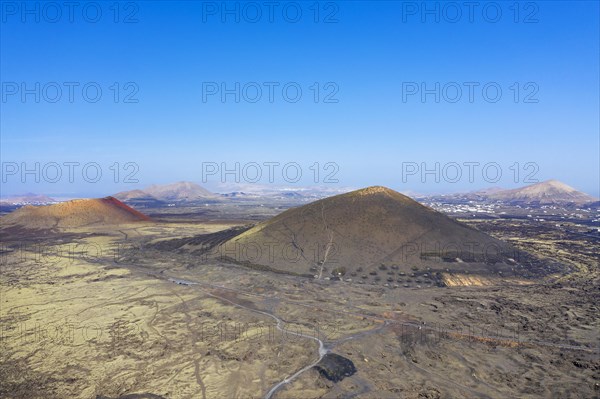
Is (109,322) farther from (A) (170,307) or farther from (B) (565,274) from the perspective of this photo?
(B) (565,274)

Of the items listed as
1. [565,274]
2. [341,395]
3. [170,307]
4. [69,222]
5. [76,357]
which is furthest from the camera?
[69,222]

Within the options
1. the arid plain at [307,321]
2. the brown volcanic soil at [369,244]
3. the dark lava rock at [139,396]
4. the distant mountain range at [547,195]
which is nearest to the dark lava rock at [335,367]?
the arid plain at [307,321]

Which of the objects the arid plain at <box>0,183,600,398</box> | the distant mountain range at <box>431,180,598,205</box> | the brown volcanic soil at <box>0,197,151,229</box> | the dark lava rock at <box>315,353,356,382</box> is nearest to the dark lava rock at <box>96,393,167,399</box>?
the arid plain at <box>0,183,600,398</box>

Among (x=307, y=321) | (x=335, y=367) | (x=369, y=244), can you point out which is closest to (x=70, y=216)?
(x=369, y=244)

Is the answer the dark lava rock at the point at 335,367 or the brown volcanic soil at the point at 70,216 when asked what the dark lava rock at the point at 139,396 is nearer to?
the dark lava rock at the point at 335,367

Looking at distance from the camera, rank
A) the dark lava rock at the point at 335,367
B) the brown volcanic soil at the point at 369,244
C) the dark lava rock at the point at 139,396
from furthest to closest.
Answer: the brown volcanic soil at the point at 369,244 → the dark lava rock at the point at 335,367 → the dark lava rock at the point at 139,396

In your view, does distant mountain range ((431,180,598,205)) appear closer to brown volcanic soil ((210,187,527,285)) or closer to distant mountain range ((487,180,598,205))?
distant mountain range ((487,180,598,205))

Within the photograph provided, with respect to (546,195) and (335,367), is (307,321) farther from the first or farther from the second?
(546,195)

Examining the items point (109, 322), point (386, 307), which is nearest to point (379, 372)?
point (386, 307)
